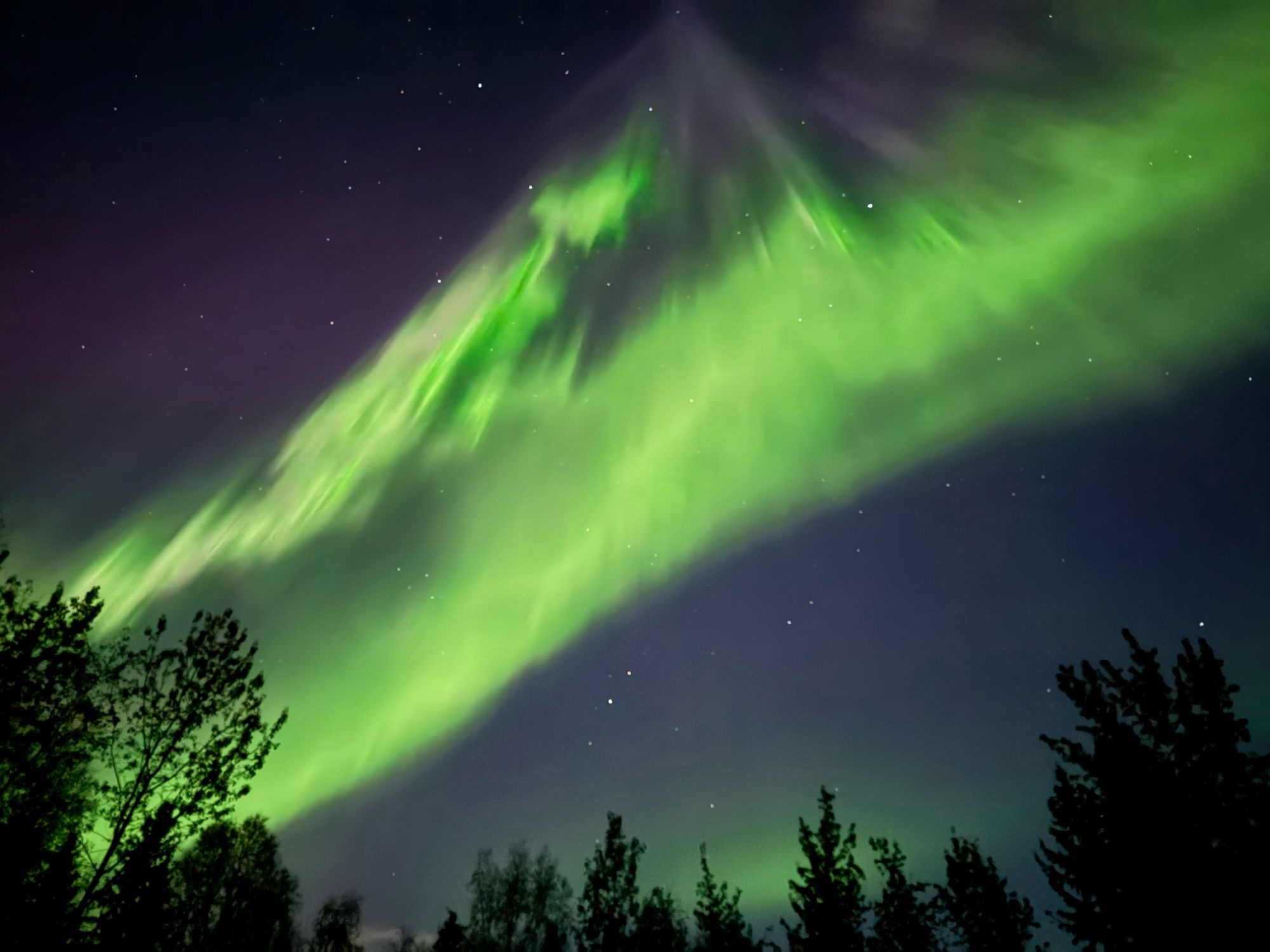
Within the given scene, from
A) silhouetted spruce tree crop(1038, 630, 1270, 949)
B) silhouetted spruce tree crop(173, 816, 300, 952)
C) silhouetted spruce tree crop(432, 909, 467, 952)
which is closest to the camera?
silhouetted spruce tree crop(1038, 630, 1270, 949)

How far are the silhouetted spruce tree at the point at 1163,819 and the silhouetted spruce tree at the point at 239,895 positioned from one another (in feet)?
123

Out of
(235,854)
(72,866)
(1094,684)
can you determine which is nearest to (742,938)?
(1094,684)

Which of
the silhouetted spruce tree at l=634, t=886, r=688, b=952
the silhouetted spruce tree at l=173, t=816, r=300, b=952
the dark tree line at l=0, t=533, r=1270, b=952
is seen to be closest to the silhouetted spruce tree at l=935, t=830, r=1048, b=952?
the dark tree line at l=0, t=533, r=1270, b=952

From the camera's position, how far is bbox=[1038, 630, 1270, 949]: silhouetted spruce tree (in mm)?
10148

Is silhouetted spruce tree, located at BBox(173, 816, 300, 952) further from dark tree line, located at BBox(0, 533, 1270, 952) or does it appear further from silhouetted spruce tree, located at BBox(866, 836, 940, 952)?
silhouetted spruce tree, located at BBox(866, 836, 940, 952)

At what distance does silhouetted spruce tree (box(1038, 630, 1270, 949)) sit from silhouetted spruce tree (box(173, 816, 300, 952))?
37.5 m

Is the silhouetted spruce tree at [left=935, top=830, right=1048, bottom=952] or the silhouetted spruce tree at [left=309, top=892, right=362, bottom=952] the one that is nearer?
the silhouetted spruce tree at [left=935, top=830, right=1048, bottom=952]

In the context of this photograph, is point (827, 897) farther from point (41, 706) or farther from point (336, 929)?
point (336, 929)

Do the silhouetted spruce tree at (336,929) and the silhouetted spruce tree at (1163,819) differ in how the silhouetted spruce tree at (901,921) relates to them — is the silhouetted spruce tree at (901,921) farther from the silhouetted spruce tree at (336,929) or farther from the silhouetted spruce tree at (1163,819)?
the silhouetted spruce tree at (336,929)

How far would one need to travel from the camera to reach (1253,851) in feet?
33.9

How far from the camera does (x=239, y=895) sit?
136ft

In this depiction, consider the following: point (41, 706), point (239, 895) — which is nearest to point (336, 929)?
point (239, 895)

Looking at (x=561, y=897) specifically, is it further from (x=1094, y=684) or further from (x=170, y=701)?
(x=1094, y=684)

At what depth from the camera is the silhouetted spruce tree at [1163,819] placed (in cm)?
1015
